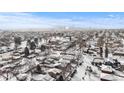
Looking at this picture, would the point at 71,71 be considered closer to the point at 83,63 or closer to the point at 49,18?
the point at 83,63
